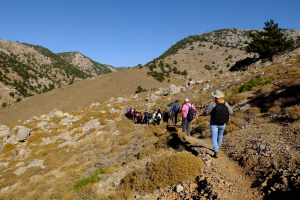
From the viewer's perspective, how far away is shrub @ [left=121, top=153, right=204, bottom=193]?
4.68m

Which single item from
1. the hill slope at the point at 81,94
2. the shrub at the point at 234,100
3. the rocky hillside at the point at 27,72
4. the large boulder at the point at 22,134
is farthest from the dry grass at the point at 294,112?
the rocky hillside at the point at 27,72

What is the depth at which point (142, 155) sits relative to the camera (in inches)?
290

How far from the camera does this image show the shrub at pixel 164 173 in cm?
468

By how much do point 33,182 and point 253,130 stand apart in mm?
12749

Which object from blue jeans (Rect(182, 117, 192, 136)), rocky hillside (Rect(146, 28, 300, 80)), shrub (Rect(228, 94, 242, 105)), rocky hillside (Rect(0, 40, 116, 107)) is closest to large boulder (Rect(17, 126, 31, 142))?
blue jeans (Rect(182, 117, 192, 136))

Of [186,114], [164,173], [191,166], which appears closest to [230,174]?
[191,166]

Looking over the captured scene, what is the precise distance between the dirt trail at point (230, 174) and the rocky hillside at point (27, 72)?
264ft

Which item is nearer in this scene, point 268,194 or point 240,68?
point 268,194

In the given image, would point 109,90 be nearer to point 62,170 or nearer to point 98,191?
point 62,170

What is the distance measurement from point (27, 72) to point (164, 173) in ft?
452

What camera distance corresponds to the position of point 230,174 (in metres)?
4.38

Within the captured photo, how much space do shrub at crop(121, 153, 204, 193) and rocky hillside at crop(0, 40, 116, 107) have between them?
79.1 metres

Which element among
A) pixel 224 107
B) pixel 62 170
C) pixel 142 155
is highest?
pixel 224 107

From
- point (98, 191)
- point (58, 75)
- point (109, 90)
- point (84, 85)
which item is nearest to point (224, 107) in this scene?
point (98, 191)
